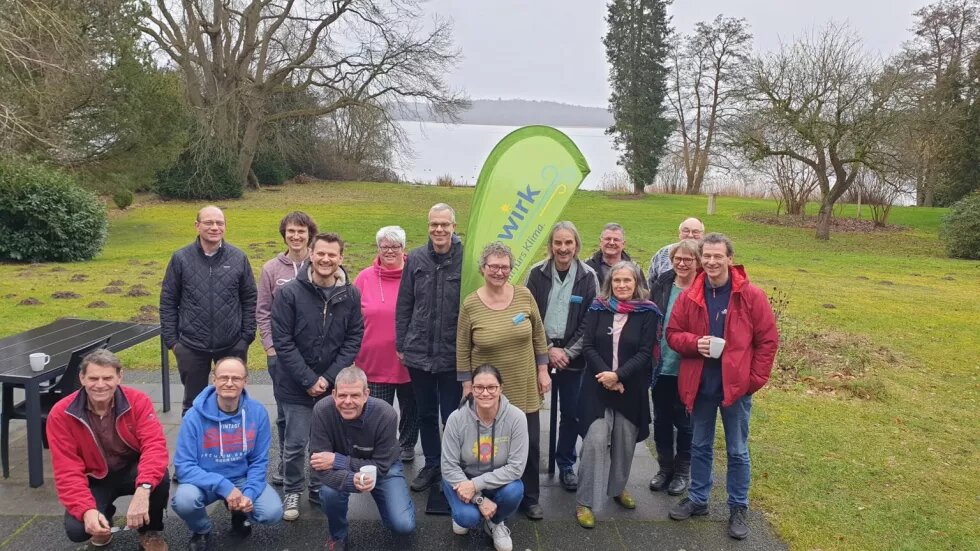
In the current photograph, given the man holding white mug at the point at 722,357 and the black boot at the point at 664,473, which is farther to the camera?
the black boot at the point at 664,473

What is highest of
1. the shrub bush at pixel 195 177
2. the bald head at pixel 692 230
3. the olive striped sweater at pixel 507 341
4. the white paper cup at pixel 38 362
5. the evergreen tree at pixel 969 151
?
the evergreen tree at pixel 969 151

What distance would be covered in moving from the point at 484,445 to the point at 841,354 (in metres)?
5.64

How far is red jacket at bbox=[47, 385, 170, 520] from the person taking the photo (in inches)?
125

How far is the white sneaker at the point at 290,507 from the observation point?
Result: 146 inches

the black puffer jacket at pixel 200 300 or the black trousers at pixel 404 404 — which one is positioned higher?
the black puffer jacket at pixel 200 300

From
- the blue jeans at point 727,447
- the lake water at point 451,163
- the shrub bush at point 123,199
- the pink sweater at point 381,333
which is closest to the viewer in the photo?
the blue jeans at point 727,447

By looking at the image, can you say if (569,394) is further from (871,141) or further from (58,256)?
(871,141)

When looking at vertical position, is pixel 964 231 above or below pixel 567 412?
above

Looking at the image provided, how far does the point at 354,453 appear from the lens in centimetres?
347

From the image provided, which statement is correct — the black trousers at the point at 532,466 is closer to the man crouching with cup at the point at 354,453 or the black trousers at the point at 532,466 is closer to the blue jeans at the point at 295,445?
the man crouching with cup at the point at 354,453

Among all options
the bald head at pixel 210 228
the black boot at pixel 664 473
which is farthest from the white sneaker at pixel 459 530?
the bald head at pixel 210 228

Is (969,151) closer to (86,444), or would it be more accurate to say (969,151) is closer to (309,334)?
(309,334)

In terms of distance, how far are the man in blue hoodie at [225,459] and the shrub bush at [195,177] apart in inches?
881

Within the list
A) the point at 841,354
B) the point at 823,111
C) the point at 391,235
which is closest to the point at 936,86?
the point at 823,111
